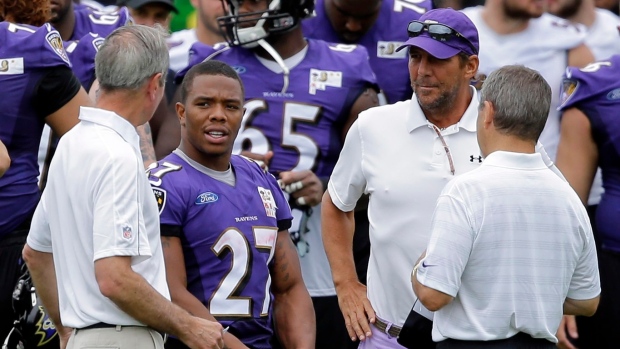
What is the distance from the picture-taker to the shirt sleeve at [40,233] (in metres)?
4.04

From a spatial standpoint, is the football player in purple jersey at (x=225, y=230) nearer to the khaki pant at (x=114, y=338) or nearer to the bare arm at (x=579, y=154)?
the khaki pant at (x=114, y=338)

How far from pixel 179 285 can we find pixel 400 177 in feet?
3.09

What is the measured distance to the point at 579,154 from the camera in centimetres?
582

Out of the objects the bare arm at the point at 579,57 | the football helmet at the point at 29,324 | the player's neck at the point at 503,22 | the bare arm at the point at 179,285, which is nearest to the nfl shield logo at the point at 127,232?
the bare arm at the point at 179,285

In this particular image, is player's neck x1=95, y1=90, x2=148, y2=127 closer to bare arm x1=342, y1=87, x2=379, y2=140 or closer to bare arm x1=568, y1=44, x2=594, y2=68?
bare arm x1=342, y1=87, x2=379, y2=140

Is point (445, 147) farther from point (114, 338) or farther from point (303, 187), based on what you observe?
point (114, 338)

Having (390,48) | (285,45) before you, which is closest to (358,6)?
(390,48)

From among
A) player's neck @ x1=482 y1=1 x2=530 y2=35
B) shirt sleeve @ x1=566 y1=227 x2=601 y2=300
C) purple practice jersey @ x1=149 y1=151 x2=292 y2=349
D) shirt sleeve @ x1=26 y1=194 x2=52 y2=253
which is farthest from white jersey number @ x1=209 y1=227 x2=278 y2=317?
player's neck @ x1=482 y1=1 x2=530 y2=35

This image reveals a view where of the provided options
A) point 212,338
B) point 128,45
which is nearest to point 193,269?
point 212,338

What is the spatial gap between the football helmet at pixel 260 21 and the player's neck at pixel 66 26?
2.60ft

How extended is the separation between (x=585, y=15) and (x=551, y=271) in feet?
13.5

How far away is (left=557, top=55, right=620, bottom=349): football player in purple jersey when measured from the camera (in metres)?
5.77

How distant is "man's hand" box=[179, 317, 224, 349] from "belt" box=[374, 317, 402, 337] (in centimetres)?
81

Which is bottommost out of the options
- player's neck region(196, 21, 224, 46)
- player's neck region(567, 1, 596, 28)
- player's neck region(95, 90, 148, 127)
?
player's neck region(567, 1, 596, 28)
